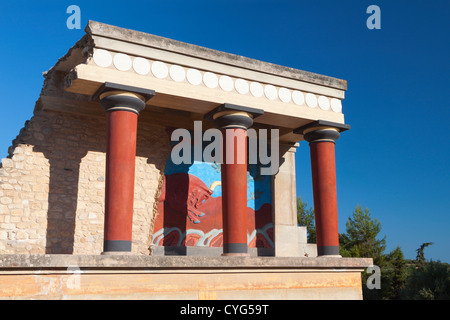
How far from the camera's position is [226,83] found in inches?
391

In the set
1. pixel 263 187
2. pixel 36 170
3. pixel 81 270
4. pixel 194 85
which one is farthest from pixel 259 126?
pixel 81 270

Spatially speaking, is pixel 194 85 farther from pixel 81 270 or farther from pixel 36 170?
pixel 81 270

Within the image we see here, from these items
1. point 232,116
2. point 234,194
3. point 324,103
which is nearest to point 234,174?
point 234,194

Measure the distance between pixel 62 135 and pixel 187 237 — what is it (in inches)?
145

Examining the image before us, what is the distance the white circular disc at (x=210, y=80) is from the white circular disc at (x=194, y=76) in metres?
0.12

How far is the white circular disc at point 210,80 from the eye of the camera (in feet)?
31.7

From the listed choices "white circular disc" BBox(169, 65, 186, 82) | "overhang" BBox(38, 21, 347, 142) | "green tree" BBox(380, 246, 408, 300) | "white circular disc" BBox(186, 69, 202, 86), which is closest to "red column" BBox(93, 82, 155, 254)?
"overhang" BBox(38, 21, 347, 142)

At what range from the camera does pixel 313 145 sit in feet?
36.4

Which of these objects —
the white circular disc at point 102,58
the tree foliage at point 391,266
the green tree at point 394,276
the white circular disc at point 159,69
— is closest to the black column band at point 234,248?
the white circular disc at point 159,69

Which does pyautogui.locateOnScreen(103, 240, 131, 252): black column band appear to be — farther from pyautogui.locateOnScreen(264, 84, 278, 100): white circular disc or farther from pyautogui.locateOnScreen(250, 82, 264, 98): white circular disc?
pyautogui.locateOnScreen(264, 84, 278, 100): white circular disc

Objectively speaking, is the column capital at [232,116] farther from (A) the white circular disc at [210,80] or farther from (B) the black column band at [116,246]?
(B) the black column band at [116,246]

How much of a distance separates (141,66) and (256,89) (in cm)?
270

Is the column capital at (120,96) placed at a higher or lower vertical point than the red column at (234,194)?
higher

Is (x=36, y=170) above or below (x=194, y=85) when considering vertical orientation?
below
